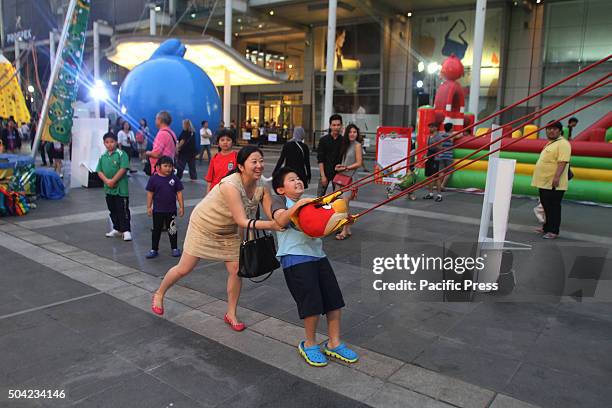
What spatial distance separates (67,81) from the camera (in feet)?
34.7

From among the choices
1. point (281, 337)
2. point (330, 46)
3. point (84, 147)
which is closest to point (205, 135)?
point (84, 147)

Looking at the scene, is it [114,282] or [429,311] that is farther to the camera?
[114,282]

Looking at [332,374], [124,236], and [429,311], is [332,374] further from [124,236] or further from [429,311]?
[124,236]

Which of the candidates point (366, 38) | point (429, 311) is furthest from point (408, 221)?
point (366, 38)

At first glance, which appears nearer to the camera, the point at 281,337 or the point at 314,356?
the point at 314,356

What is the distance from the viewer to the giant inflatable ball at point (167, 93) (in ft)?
50.4

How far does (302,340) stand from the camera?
156 inches

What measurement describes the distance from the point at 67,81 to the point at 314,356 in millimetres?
9501

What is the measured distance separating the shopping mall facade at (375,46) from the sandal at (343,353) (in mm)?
16670

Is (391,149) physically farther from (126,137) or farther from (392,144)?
(126,137)

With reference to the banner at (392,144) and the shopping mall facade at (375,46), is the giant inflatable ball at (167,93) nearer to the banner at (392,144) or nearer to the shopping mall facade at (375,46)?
the shopping mall facade at (375,46)

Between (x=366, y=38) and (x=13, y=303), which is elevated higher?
(x=366, y=38)

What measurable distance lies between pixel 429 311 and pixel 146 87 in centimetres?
1331

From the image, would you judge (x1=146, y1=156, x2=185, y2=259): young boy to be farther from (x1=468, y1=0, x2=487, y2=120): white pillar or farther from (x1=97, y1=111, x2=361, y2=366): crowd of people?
(x1=468, y1=0, x2=487, y2=120): white pillar
